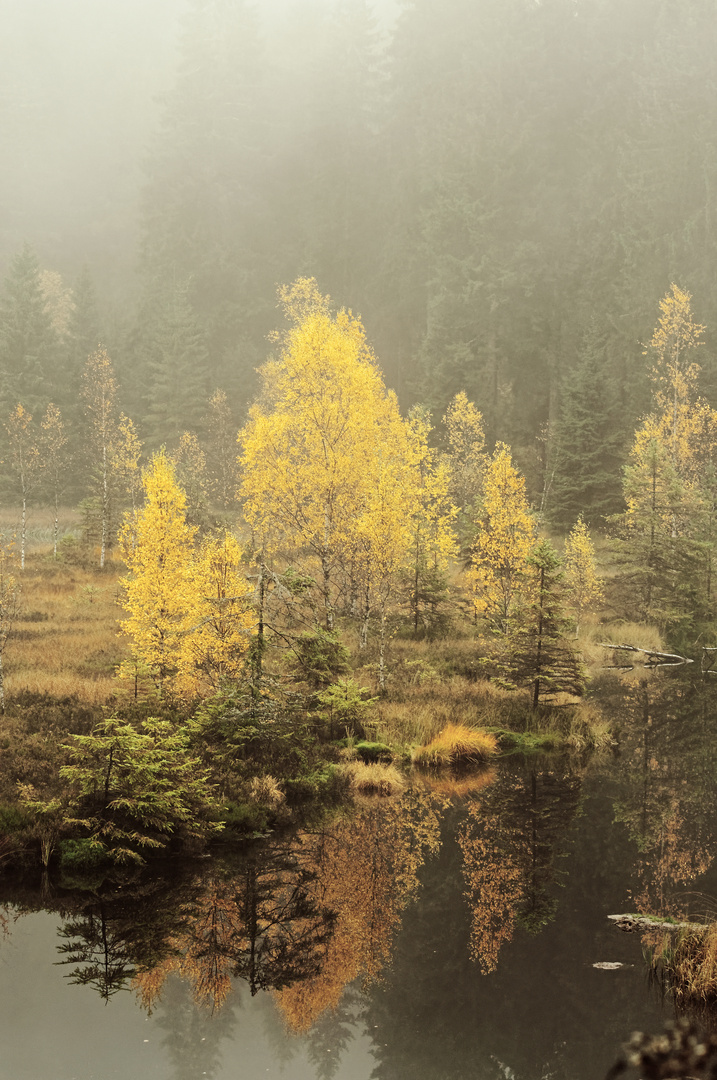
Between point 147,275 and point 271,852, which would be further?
point 147,275

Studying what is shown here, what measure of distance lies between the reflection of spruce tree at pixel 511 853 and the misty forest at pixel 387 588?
79mm

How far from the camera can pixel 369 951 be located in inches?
434

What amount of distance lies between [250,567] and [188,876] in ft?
49.3

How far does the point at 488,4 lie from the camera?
227ft

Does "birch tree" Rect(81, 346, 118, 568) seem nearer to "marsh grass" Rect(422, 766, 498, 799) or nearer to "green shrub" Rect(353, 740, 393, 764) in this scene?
"green shrub" Rect(353, 740, 393, 764)

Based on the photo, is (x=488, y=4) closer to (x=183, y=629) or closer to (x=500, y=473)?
(x=500, y=473)

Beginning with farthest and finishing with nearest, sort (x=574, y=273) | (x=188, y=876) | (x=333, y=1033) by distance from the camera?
(x=574, y=273) → (x=188, y=876) → (x=333, y=1033)

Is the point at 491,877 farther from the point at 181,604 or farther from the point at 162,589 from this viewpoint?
the point at 162,589

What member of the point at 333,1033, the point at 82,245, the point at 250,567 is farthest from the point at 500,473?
the point at 82,245

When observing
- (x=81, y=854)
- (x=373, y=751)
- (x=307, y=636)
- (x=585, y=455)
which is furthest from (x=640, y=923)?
(x=585, y=455)

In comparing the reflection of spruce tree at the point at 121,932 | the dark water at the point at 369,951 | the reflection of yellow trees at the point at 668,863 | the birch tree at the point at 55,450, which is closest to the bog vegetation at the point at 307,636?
the reflection of spruce tree at the point at 121,932

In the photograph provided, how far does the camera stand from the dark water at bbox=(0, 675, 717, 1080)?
29.7 feet

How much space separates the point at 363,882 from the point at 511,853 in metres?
2.84

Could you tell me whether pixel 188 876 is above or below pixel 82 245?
below
